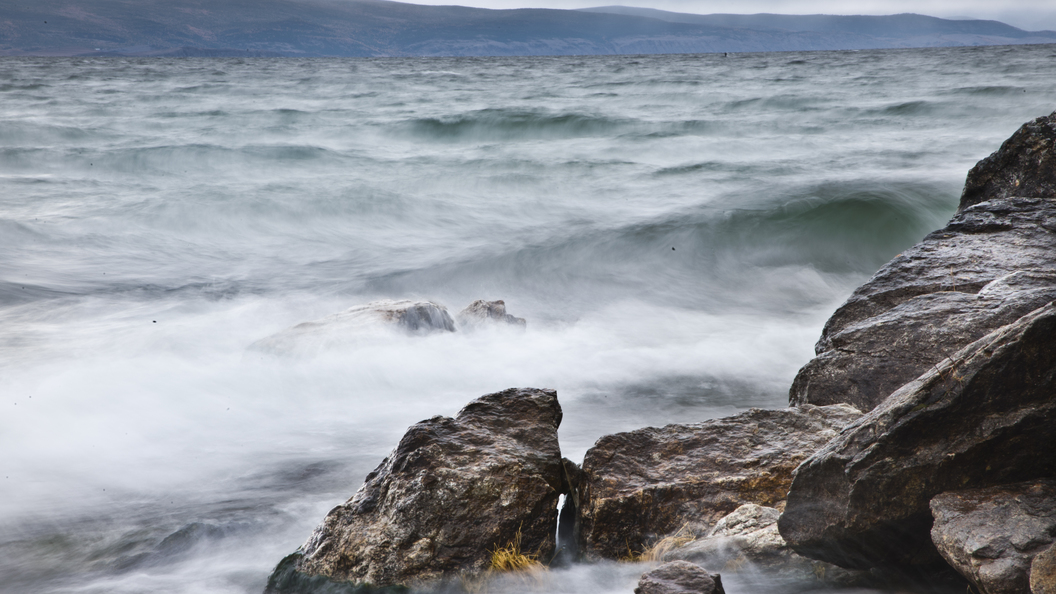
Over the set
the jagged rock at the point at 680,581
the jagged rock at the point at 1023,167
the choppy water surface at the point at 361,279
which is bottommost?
the choppy water surface at the point at 361,279

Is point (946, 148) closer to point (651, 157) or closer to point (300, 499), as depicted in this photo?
point (651, 157)

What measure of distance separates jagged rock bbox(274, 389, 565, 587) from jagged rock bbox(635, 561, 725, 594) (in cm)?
78

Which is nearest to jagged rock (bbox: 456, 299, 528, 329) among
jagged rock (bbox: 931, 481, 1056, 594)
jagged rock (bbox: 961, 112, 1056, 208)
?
jagged rock (bbox: 961, 112, 1056, 208)

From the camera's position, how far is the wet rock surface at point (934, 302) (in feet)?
11.1

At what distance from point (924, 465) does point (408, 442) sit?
6.43 ft

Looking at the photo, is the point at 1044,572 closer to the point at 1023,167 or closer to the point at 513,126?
the point at 1023,167

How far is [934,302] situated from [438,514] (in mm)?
2707

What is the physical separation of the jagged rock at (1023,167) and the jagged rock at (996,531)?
3953 millimetres

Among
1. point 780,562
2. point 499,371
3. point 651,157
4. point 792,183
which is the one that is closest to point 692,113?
point 651,157

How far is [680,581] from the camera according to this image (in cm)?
218

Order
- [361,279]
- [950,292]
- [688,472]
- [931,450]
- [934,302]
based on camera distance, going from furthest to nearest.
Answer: [361,279] → [950,292] → [934,302] → [688,472] → [931,450]

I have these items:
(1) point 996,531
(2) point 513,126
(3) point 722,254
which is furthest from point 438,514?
(2) point 513,126

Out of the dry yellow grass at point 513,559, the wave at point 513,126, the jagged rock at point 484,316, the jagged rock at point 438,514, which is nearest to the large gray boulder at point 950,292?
the jagged rock at point 438,514

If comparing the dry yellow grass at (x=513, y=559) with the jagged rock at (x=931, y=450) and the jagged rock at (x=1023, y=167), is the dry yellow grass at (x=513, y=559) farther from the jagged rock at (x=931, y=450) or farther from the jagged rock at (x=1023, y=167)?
the jagged rock at (x=1023, y=167)
